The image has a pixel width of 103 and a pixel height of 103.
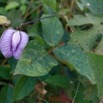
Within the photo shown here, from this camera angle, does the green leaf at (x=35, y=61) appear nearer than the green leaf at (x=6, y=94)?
Yes

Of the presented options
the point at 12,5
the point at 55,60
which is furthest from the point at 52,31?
the point at 12,5

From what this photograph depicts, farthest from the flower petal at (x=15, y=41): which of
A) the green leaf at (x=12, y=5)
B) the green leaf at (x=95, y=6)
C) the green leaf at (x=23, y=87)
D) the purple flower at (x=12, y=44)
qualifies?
the green leaf at (x=12, y=5)

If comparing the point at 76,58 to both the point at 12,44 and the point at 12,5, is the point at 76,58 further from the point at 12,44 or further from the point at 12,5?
the point at 12,5

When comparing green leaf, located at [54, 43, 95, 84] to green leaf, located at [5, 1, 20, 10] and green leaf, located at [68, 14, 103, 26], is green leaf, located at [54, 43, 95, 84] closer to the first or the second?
green leaf, located at [68, 14, 103, 26]

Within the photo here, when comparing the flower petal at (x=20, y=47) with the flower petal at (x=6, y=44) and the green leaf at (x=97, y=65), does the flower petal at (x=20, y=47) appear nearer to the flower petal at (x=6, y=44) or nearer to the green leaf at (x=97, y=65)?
the flower petal at (x=6, y=44)

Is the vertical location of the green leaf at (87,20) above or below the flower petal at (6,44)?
below

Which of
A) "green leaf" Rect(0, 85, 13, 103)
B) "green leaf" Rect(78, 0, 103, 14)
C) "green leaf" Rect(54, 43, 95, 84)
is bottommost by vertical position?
"green leaf" Rect(0, 85, 13, 103)

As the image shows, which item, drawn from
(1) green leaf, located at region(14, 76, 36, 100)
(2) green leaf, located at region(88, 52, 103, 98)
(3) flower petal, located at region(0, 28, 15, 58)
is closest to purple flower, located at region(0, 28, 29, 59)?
(3) flower petal, located at region(0, 28, 15, 58)

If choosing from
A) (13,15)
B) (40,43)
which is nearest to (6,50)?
(40,43)
